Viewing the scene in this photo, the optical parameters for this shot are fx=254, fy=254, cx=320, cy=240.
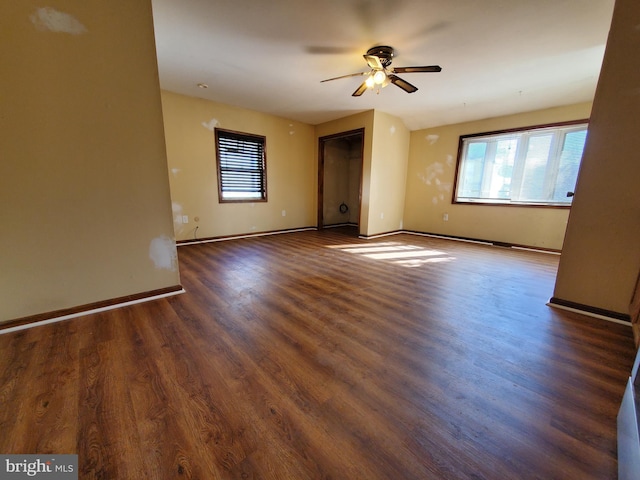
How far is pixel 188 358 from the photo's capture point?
5.04 feet

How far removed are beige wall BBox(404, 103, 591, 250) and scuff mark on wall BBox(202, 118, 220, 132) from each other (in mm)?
4181

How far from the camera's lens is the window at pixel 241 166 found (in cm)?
479

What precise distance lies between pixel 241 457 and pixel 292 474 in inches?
8.2

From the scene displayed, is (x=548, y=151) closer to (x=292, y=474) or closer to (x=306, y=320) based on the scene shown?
(x=306, y=320)

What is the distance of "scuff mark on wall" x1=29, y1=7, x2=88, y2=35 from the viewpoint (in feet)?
5.59

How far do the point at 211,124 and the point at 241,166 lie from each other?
886 millimetres

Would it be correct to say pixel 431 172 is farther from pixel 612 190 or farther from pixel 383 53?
pixel 612 190

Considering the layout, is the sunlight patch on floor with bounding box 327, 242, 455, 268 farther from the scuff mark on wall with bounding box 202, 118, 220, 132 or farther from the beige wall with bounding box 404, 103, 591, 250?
the scuff mark on wall with bounding box 202, 118, 220, 132

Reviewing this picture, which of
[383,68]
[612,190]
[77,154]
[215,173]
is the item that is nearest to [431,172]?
[383,68]

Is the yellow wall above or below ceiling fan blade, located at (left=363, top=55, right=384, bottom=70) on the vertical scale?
below

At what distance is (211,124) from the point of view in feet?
14.9

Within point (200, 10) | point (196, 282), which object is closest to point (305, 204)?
→ point (196, 282)

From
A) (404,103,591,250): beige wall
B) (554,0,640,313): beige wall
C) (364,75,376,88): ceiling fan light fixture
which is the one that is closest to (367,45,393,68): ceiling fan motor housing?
(364,75,376,88): ceiling fan light fixture

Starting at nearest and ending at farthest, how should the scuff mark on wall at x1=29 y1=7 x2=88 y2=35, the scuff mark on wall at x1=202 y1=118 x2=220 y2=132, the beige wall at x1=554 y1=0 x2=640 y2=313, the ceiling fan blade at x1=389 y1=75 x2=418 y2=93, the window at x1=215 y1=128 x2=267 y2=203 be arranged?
the scuff mark on wall at x1=29 y1=7 x2=88 y2=35 < the beige wall at x1=554 y1=0 x2=640 y2=313 < the ceiling fan blade at x1=389 y1=75 x2=418 y2=93 < the scuff mark on wall at x1=202 y1=118 x2=220 y2=132 < the window at x1=215 y1=128 x2=267 y2=203
